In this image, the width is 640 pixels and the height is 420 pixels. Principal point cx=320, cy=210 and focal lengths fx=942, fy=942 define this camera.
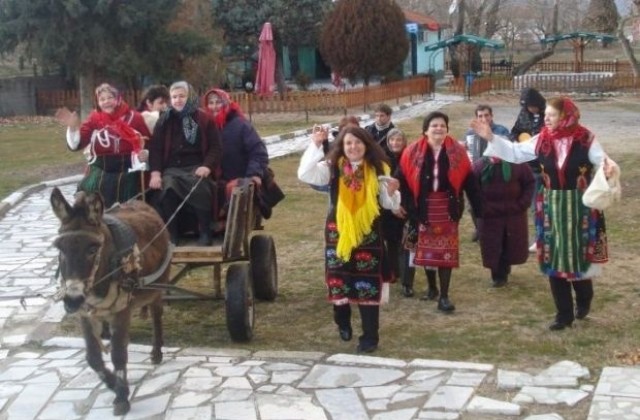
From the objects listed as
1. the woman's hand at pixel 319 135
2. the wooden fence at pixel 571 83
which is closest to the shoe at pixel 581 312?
the woman's hand at pixel 319 135

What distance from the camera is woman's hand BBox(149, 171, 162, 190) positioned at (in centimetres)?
743

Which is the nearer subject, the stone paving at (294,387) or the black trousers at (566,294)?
the stone paving at (294,387)

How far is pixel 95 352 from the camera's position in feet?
19.2

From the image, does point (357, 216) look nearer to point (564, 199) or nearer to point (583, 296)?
point (564, 199)

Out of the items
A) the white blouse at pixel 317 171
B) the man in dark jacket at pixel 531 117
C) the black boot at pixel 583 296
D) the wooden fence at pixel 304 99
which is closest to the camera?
the white blouse at pixel 317 171

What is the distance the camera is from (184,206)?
759 centimetres

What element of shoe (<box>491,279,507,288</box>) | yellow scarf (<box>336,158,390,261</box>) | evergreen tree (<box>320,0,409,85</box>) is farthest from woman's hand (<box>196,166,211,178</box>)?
evergreen tree (<box>320,0,409,85</box>)

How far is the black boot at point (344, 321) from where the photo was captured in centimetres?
703

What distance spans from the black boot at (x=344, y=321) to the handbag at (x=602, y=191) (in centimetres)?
191

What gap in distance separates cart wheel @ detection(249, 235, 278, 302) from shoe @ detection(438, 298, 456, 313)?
1515 millimetres

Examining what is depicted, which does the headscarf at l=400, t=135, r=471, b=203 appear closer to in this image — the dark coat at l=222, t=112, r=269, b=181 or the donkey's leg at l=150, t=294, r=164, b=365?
the dark coat at l=222, t=112, r=269, b=181

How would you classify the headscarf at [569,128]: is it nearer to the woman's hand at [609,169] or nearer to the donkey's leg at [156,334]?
the woman's hand at [609,169]

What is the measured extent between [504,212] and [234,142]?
8.39ft

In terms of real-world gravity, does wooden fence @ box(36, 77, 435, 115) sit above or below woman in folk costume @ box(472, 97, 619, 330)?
above
